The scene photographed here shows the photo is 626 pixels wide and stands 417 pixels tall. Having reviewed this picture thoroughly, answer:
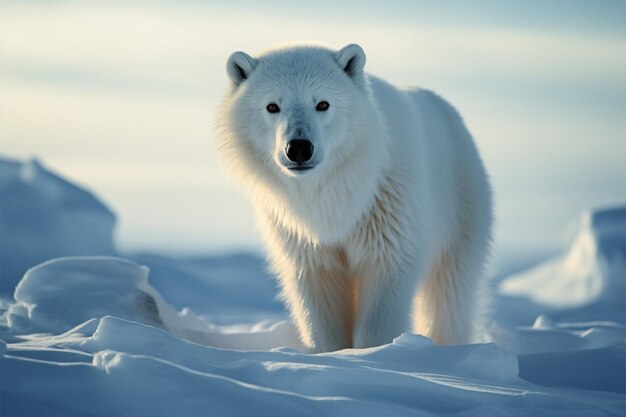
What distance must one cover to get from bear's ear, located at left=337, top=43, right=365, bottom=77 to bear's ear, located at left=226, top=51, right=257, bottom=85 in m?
0.63

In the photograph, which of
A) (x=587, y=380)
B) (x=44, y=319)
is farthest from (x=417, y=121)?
→ (x=44, y=319)

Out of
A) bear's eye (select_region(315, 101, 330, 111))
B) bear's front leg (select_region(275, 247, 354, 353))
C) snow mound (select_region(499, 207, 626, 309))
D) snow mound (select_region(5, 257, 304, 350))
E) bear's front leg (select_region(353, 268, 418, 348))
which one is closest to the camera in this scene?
bear's eye (select_region(315, 101, 330, 111))

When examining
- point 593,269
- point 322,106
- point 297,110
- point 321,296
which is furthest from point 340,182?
point 593,269


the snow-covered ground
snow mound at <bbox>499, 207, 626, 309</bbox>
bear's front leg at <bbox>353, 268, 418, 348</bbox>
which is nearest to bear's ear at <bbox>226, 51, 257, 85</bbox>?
bear's front leg at <bbox>353, 268, 418, 348</bbox>

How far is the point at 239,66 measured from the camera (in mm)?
5656

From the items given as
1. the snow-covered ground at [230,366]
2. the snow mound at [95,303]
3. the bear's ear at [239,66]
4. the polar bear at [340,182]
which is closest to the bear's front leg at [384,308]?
the polar bear at [340,182]

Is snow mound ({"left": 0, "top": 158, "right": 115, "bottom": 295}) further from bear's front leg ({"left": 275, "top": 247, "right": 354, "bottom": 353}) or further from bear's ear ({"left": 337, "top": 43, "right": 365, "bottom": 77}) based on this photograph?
bear's ear ({"left": 337, "top": 43, "right": 365, "bottom": 77})

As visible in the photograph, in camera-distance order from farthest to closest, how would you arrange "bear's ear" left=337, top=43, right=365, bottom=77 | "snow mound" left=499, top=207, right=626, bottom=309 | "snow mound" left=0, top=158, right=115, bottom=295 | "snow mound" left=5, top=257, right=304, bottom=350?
"snow mound" left=499, top=207, right=626, bottom=309 < "snow mound" left=0, top=158, right=115, bottom=295 < "snow mound" left=5, top=257, right=304, bottom=350 < "bear's ear" left=337, top=43, right=365, bottom=77

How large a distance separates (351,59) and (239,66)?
0.82 m

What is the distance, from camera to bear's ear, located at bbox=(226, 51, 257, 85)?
5.58 meters

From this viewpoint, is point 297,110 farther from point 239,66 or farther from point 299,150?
point 239,66

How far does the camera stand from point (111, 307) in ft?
20.3

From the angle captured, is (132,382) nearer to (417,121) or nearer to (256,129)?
(256,129)

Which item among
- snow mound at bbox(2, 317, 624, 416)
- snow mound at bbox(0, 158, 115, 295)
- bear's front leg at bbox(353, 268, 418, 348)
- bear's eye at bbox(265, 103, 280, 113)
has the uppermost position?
snow mound at bbox(0, 158, 115, 295)
